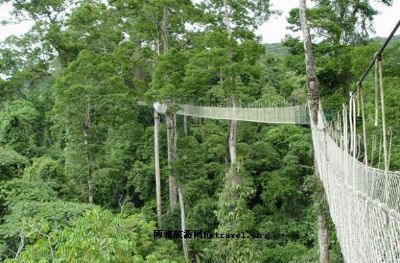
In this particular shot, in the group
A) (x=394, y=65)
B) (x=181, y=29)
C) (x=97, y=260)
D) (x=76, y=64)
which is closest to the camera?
(x=97, y=260)

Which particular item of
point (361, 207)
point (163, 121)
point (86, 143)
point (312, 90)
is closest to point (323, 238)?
point (312, 90)

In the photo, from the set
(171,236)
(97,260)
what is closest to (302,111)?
(97,260)

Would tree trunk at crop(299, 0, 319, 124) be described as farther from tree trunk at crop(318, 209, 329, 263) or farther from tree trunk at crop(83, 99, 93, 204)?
tree trunk at crop(83, 99, 93, 204)

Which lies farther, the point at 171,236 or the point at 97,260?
the point at 171,236

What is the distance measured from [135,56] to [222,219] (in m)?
4.34

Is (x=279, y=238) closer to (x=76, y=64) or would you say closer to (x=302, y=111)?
(x=302, y=111)

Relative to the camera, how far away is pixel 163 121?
11.1m

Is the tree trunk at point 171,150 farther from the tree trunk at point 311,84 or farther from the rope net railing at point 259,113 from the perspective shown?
the tree trunk at point 311,84

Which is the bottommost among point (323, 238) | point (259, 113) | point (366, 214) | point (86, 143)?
point (323, 238)

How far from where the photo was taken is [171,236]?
8.00m

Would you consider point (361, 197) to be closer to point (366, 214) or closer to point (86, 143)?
point (366, 214)

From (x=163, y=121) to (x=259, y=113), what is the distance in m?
5.18

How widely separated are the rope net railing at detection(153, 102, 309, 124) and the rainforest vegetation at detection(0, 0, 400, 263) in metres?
0.30

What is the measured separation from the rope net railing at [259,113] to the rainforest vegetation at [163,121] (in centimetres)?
30
